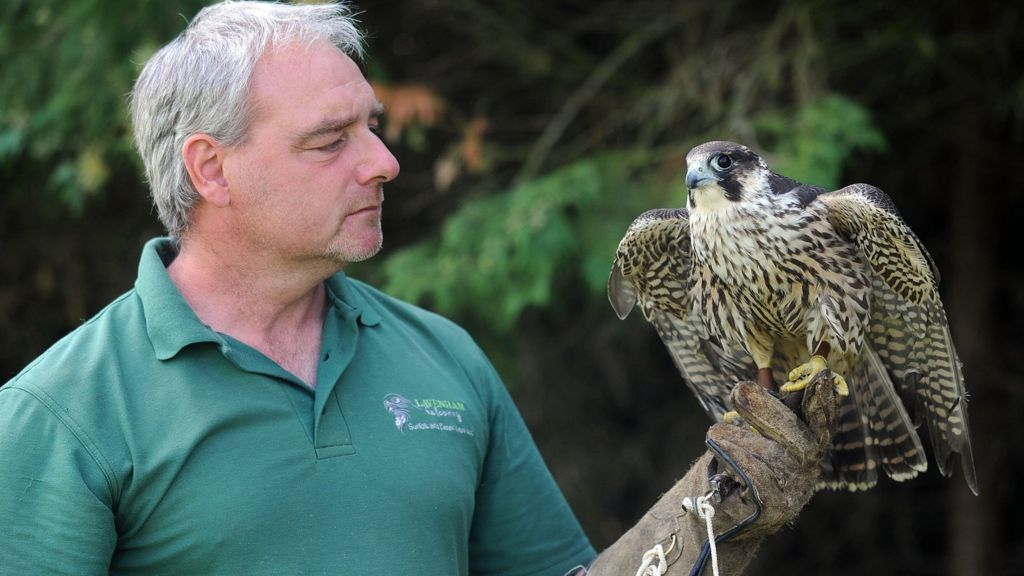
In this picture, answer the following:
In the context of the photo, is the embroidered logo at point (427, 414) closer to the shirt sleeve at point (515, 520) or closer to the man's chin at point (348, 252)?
the shirt sleeve at point (515, 520)

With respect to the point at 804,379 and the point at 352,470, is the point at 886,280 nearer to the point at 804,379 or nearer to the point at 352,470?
the point at 804,379

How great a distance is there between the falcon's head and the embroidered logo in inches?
28.8

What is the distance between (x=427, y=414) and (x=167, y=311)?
520 mm

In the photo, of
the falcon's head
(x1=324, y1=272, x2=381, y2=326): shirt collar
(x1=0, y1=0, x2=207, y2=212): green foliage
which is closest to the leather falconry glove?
the falcon's head

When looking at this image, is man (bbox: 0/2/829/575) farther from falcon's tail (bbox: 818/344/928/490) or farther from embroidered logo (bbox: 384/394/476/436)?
falcon's tail (bbox: 818/344/928/490)

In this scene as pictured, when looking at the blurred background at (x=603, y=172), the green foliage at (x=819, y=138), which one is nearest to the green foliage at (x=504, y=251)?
the blurred background at (x=603, y=172)

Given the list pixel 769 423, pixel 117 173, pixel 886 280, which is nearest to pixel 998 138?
pixel 886 280

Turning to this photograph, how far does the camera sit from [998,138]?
4484 mm

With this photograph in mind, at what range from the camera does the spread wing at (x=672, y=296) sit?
253cm

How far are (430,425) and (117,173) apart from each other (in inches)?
131

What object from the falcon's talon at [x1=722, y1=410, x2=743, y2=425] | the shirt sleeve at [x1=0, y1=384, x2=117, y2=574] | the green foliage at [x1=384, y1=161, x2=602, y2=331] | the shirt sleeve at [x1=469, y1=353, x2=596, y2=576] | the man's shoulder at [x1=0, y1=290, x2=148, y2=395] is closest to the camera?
the shirt sleeve at [x1=0, y1=384, x2=117, y2=574]

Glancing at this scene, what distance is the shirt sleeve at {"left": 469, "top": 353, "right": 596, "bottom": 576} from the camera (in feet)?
7.38

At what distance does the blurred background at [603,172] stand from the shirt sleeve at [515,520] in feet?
4.19

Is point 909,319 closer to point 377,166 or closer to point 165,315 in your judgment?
point 377,166
